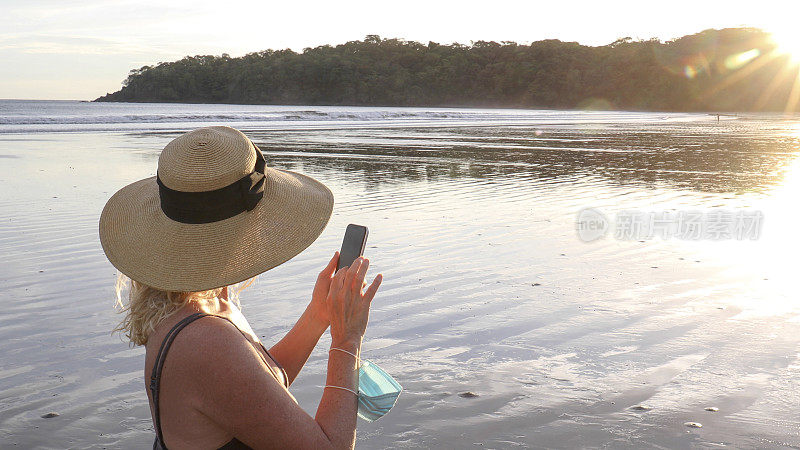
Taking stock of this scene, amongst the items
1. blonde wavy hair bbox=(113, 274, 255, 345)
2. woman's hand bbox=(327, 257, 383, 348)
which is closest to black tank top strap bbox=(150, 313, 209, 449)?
blonde wavy hair bbox=(113, 274, 255, 345)

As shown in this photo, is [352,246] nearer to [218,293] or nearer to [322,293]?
[322,293]

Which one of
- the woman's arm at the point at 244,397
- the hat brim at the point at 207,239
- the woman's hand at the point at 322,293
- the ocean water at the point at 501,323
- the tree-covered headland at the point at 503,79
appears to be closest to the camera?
the woman's arm at the point at 244,397

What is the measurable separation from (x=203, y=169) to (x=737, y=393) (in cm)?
319

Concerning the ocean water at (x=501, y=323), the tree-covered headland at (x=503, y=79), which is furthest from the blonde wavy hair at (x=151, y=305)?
the tree-covered headland at (x=503, y=79)

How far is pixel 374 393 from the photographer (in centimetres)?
188

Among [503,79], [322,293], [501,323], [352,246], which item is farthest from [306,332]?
[503,79]

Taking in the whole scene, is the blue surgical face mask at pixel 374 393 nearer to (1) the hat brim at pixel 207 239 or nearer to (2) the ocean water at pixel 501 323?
(1) the hat brim at pixel 207 239

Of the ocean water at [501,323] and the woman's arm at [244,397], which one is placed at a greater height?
the woman's arm at [244,397]

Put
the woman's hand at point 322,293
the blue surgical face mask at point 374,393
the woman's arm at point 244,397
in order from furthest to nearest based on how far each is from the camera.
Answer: the woman's hand at point 322,293 → the blue surgical face mask at point 374,393 → the woman's arm at point 244,397

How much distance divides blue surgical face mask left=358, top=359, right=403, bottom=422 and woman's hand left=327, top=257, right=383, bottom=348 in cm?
13

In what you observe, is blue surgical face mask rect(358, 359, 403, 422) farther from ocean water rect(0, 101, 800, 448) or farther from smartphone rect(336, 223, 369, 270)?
ocean water rect(0, 101, 800, 448)

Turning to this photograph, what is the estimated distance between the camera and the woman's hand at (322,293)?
2096 millimetres

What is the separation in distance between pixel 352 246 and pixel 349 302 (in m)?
0.20

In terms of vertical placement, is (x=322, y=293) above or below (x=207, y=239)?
below
